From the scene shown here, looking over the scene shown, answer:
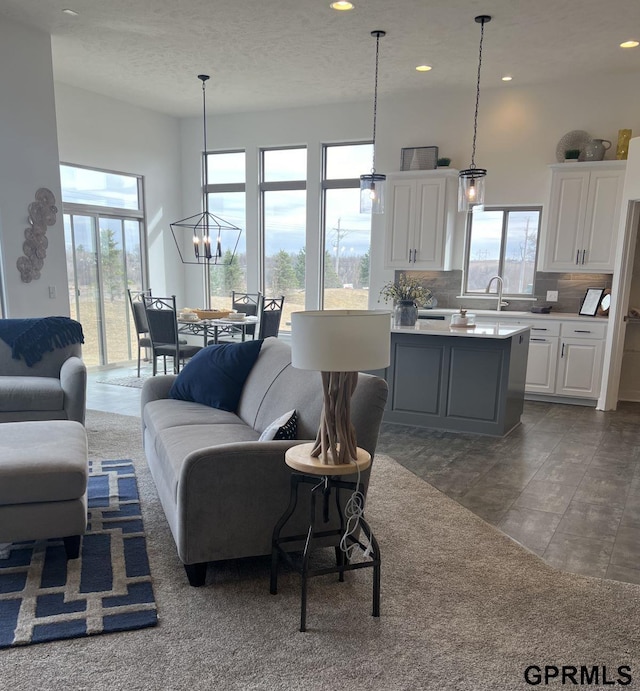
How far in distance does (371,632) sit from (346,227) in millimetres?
5933

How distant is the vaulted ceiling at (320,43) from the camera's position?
14.2 feet

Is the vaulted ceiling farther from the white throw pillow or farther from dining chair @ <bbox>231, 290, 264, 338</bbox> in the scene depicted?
the white throw pillow

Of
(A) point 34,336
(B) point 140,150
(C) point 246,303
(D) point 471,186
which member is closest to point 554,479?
(D) point 471,186

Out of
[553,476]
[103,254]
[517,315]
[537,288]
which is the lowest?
[553,476]

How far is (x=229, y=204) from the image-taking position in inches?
316

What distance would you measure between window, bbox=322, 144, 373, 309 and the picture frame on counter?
2.62 m

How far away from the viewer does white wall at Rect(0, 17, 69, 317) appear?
15.5 feet

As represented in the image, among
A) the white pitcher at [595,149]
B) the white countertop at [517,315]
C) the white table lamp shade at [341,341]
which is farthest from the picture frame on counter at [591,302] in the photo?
the white table lamp shade at [341,341]

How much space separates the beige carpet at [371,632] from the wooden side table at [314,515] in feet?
0.41

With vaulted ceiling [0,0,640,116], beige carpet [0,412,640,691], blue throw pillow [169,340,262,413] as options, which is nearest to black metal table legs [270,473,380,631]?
beige carpet [0,412,640,691]

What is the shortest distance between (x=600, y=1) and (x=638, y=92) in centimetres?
198

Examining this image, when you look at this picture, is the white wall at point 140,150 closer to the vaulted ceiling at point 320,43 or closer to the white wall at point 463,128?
the vaulted ceiling at point 320,43

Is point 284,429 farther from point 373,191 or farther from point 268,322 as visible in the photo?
point 268,322

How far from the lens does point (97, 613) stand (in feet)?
6.87
